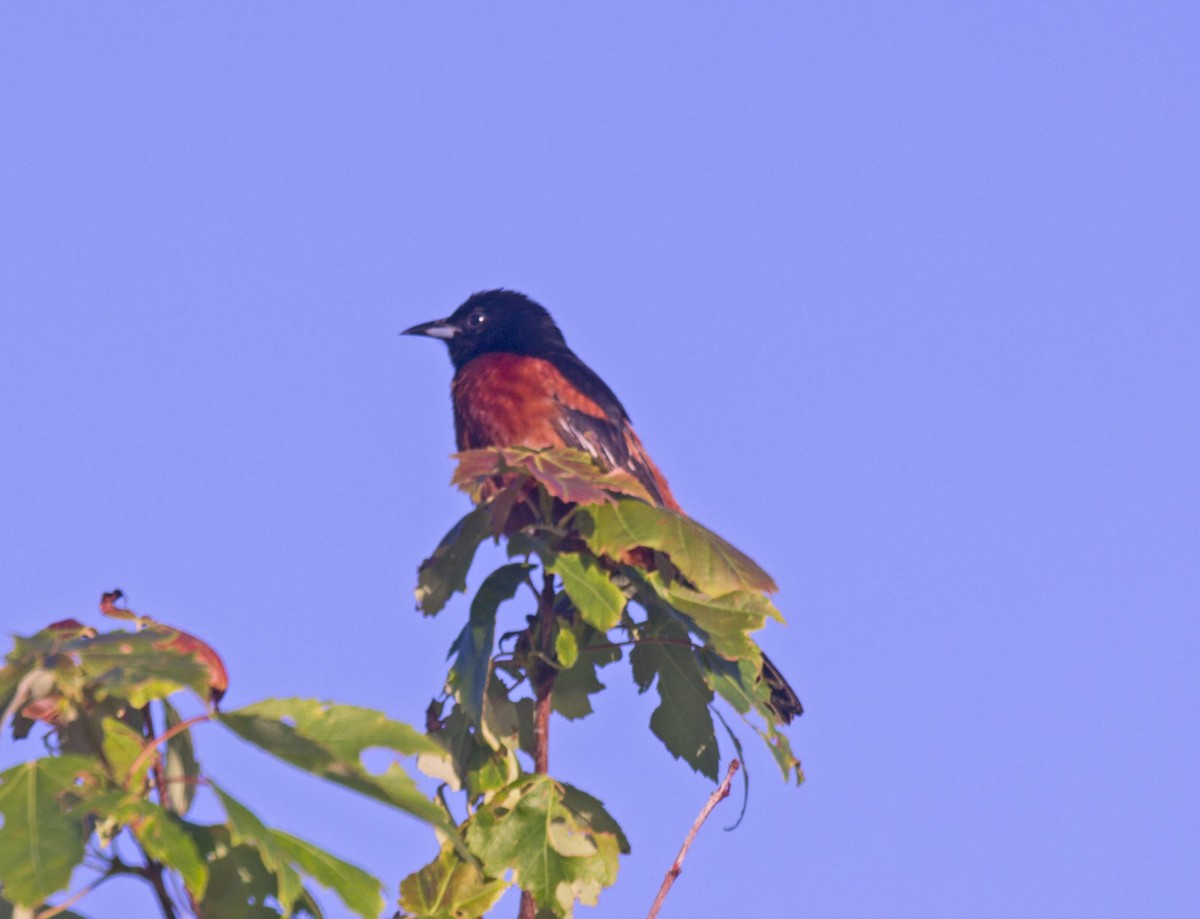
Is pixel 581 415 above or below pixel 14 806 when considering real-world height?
above

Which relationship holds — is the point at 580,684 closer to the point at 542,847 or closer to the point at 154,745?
the point at 542,847

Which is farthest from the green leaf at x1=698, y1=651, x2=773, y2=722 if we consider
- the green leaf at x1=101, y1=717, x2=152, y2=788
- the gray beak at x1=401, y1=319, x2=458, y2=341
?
the gray beak at x1=401, y1=319, x2=458, y2=341

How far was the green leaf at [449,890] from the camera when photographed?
3016mm

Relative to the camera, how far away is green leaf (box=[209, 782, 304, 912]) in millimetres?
2234

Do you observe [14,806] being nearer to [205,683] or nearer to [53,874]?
[53,874]

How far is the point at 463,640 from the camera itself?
339 cm

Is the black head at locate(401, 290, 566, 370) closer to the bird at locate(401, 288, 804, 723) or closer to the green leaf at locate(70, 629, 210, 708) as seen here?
the bird at locate(401, 288, 804, 723)

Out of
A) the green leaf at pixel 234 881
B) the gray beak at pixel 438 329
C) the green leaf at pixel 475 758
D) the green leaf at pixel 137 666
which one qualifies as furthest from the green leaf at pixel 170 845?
the gray beak at pixel 438 329

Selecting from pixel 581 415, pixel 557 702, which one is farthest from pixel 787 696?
pixel 557 702

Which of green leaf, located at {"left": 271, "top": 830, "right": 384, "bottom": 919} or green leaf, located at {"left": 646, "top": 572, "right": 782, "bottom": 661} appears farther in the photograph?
green leaf, located at {"left": 646, "top": 572, "right": 782, "bottom": 661}

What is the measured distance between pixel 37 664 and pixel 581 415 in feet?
13.1

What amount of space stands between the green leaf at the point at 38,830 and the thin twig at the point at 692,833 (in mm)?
1091

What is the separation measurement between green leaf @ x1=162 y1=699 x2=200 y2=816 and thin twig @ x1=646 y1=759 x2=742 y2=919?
2.79ft

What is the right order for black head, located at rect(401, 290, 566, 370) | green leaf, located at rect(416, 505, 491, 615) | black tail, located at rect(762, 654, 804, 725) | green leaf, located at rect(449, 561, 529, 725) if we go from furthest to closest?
black head, located at rect(401, 290, 566, 370) → black tail, located at rect(762, 654, 804, 725) → green leaf, located at rect(416, 505, 491, 615) → green leaf, located at rect(449, 561, 529, 725)
